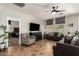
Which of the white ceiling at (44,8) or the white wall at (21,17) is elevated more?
the white ceiling at (44,8)

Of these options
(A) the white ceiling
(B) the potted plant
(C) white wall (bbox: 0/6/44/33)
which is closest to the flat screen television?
(C) white wall (bbox: 0/6/44/33)

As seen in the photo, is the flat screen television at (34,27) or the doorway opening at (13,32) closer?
the doorway opening at (13,32)

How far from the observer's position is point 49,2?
2113 millimetres

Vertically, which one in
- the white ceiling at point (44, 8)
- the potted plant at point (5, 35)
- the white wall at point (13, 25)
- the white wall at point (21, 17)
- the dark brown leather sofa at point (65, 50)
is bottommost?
the dark brown leather sofa at point (65, 50)

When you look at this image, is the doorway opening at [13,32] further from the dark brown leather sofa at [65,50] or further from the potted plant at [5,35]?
the dark brown leather sofa at [65,50]

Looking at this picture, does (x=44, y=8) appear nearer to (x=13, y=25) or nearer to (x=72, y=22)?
(x=72, y=22)

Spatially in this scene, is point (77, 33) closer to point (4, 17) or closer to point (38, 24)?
point (38, 24)

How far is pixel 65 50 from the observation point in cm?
221

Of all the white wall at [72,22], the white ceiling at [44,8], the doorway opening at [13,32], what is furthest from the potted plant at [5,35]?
the white wall at [72,22]

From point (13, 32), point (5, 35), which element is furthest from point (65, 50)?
point (5, 35)

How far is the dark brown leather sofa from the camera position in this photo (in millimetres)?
2138

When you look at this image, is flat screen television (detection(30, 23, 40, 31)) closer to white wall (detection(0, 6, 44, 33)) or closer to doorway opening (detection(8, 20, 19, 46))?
white wall (detection(0, 6, 44, 33))

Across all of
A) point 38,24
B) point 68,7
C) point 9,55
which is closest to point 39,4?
point 38,24

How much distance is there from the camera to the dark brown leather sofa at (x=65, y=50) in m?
2.14
